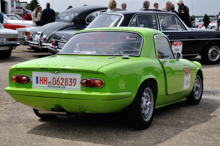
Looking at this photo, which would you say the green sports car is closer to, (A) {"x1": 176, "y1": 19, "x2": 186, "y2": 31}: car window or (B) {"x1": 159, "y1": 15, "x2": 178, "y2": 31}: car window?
(B) {"x1": 159, "y1": 15, "x2": 178, "y2": 31}: car window

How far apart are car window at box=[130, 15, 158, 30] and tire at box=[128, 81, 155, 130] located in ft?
18.0

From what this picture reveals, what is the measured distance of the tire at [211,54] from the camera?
12562mm

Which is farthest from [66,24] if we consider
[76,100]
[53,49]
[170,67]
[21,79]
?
[76,100]

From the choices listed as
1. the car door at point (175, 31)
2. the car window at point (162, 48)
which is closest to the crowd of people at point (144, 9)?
the car door at point (175, 31)

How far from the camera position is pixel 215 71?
36.6 ft

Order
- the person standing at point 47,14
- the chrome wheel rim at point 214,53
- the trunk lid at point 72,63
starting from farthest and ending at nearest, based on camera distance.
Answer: the person standing at point 47,14
the chrome wheel rim at point 214,53
the trunk lid at point 72,63

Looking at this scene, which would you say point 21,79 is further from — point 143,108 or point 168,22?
point 168,22

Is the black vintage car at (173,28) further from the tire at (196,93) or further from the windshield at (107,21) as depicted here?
the tire at (196,93)

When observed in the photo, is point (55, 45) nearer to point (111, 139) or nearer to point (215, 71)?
point (215, 71)

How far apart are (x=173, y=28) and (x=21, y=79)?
7.41m

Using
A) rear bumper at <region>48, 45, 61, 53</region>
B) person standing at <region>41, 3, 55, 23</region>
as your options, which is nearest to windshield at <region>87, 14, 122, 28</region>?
rear bumper at <region>48, 45, 61, 53</region>

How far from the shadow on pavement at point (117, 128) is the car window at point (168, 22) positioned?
5.31m

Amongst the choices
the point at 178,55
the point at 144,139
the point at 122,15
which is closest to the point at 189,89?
the point at 178,55

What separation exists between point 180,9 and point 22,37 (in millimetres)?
5601
